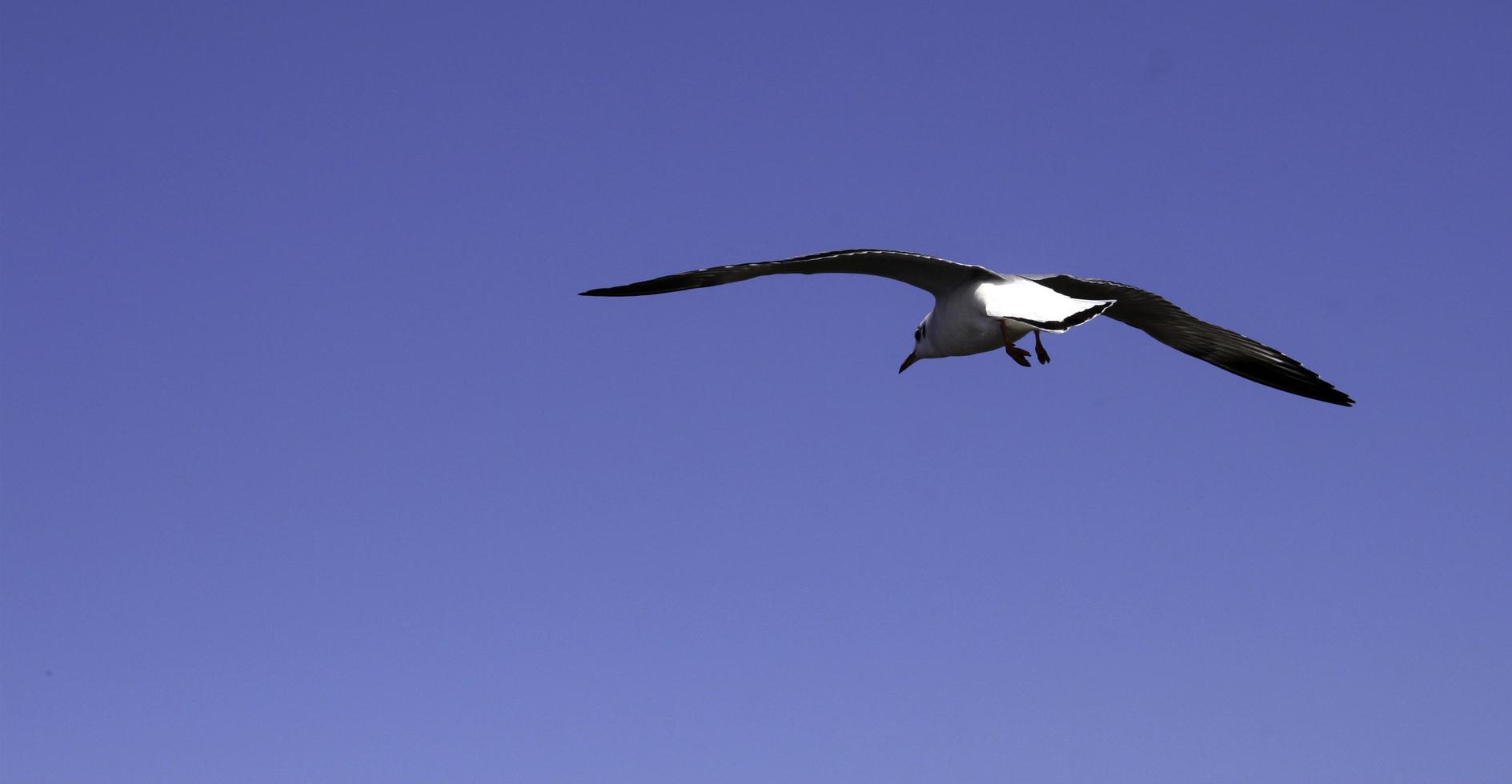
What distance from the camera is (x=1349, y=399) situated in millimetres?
19531

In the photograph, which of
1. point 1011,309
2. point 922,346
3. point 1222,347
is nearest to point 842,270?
point 1011,309

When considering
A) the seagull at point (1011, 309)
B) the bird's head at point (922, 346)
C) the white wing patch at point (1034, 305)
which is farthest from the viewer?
the bird's head at point (922, 346)

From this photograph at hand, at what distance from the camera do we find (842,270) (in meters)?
16.5

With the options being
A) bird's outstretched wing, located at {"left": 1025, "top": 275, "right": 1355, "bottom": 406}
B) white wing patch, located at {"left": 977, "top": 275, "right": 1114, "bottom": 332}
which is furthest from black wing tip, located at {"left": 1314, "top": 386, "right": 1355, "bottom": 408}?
white wing patch, located at {"left": 977, "top": 275, "right": 1114, "bottom": 332}

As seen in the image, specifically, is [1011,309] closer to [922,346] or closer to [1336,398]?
[922,346]

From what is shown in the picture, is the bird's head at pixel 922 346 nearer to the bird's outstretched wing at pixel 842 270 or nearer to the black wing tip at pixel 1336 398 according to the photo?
the bird's outstretched wing at pixel 842 270

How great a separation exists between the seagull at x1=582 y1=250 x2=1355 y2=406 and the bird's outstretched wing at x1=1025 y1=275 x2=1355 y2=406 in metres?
0.01

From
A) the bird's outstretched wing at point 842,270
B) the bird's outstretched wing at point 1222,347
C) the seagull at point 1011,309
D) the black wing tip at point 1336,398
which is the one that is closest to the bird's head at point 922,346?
the seagull at point 1011,309

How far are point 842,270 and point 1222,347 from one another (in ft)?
21.2

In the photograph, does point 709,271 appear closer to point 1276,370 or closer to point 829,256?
point 829,256

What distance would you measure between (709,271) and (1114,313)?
20.5 ft

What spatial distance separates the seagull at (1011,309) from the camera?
52.5 ft

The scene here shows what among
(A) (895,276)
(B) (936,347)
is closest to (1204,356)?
(B) (936,347)

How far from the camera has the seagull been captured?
1600cm
